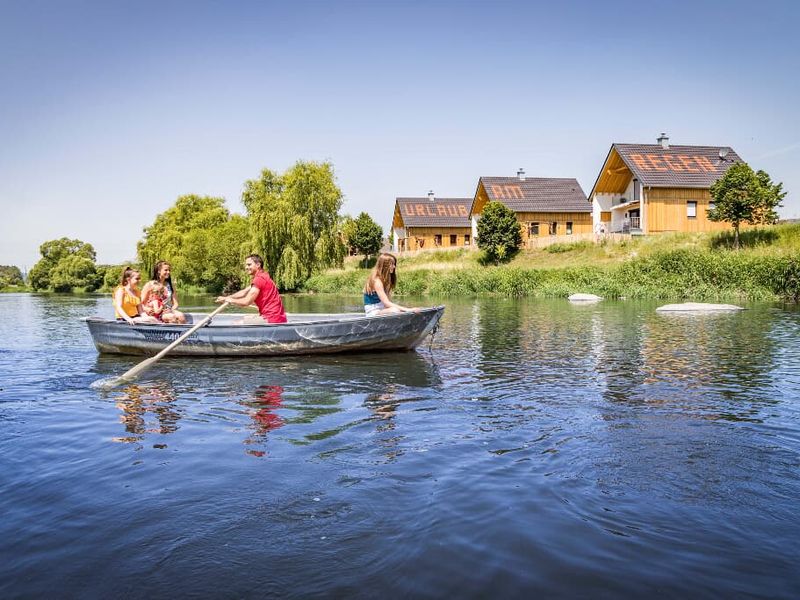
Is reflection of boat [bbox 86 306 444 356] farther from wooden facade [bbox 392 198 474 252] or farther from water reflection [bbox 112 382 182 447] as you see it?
wooden facade [bbox 392 198 474 252]

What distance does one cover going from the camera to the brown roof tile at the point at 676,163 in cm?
4344

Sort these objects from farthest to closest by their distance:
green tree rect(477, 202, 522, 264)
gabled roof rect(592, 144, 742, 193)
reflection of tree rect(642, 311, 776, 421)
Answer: green tree rect(477, 202, 522, 264) → gabled roof rect(592, 144, 742, 193) → reflection of tree rect(642, 311, 776, 421)

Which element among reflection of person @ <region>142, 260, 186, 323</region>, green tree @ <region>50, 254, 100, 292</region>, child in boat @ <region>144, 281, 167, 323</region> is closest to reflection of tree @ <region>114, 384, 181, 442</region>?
reflection of person @ <region>142, 260, 186, 323</region>

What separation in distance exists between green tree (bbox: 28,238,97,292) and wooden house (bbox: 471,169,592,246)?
52003 mm

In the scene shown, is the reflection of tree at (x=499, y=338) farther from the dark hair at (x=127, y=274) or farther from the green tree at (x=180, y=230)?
the green tree at (x=180, y=230)

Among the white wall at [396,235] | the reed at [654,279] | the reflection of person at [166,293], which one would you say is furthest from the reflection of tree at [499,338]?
the white wall at [396,235]

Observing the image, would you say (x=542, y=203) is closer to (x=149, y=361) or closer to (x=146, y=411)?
(x=149, y=361)

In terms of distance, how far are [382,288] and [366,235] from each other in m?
47.4

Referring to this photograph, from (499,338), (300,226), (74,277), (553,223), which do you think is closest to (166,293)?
(499,338)

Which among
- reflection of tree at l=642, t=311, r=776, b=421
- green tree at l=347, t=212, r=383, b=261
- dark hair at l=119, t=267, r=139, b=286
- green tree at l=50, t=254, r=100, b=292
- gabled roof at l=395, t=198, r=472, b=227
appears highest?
gabled roof at l=395, t=198, r=472, b=227

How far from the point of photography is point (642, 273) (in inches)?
1346

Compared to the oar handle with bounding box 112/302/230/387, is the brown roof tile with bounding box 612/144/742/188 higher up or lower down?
higher up

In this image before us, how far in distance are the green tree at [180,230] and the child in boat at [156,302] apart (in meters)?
34.3

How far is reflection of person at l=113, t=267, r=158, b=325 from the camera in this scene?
1362 cm
